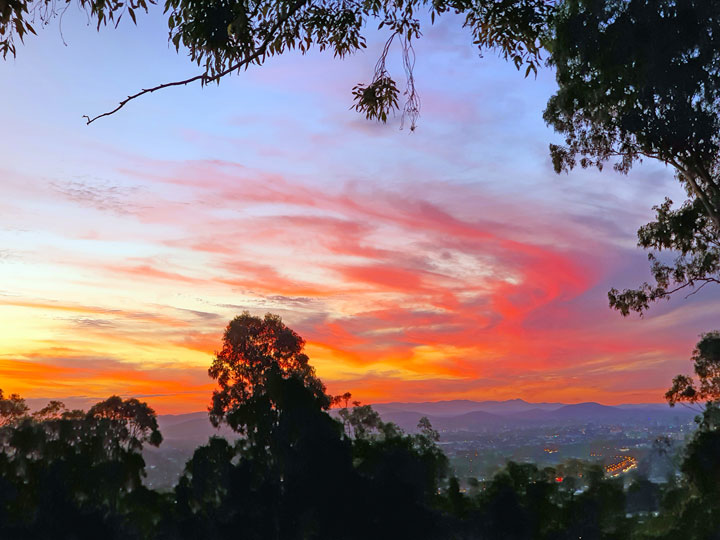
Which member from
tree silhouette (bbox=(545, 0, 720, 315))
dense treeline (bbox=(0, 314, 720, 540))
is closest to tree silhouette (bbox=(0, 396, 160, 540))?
dense treeline (bbox=(0, 314, 720, 540))

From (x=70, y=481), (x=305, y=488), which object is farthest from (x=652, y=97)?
(x=70, y=481)

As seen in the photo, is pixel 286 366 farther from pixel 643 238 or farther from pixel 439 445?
pixel 643 238

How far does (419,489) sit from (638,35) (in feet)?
39.6

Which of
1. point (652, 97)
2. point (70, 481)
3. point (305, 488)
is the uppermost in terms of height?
point (652, 97)

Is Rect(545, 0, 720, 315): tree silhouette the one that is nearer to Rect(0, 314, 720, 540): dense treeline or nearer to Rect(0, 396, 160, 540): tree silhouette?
Rect(0, 314, 720, 540): dense treeline

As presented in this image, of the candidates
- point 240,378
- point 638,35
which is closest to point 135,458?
point 240,378

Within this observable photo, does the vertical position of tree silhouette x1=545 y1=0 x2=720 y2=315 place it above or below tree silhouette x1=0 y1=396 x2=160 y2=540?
above

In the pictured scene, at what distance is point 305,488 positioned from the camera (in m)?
18.6

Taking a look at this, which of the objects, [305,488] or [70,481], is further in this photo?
[70,481]

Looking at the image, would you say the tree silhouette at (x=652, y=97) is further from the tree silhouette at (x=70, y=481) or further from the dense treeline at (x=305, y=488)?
the tree silhouette at (x=70, y=481)

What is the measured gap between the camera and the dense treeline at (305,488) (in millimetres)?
18609

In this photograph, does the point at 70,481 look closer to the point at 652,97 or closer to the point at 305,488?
the point at 305,488

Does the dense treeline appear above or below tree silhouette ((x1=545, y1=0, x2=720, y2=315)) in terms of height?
below

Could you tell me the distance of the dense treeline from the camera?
18.6 metres
